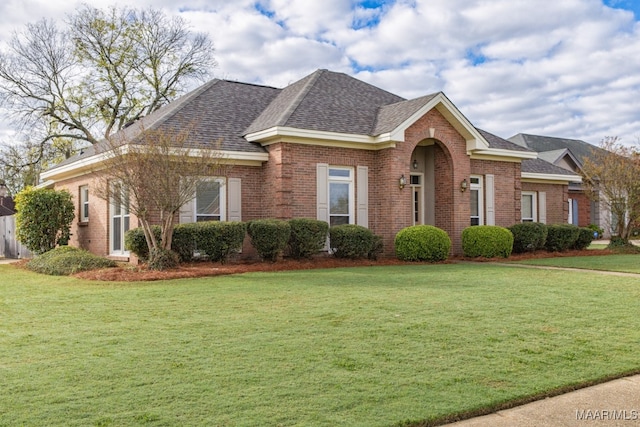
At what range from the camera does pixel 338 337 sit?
6.29 m

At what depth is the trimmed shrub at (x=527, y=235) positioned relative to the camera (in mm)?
18875

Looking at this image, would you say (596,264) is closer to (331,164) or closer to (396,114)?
(396,114)

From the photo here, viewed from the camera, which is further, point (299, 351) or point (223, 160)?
point (223, 160)

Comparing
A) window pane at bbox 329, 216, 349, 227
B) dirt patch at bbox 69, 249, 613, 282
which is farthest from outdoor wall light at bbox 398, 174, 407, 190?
dirt patch at bbox 69, 249, 613, 282

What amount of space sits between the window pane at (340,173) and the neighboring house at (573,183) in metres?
16.9

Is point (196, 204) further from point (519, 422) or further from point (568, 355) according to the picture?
point (519, 422)

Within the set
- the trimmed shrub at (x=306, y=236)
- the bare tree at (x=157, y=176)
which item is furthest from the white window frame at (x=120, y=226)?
the trimmed shrub at (x=306, y=236)

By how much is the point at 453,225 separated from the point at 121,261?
33.4 feet

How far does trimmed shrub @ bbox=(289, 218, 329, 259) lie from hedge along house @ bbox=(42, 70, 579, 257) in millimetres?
973

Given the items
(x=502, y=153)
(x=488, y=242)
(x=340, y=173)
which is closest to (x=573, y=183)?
(x=502, y=153)

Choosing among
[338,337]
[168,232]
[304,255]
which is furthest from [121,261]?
[338,337]

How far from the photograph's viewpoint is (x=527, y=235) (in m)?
18.8

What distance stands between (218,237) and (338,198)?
449 centimetres

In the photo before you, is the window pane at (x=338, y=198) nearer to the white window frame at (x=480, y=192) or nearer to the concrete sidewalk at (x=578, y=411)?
the white window frame at (x=480, y=192)
